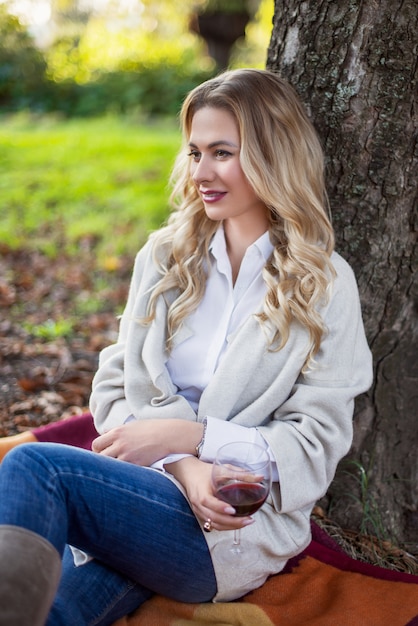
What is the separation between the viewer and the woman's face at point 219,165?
248 centimetres

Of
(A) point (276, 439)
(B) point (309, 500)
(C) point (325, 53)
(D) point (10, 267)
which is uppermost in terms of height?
(C) point (325, 53)

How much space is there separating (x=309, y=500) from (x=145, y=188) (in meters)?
6.54

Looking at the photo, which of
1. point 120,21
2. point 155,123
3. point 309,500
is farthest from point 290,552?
point 120,21

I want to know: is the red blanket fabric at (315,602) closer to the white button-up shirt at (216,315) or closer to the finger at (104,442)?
the finger at (104,442)

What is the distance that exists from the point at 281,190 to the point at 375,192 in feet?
1.68

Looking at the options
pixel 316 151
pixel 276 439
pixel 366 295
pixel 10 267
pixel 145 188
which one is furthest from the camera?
pixel 145 188

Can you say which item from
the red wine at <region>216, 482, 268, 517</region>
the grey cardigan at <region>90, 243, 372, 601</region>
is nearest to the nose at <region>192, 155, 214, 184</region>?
the grey cardigan at <region>90, 243, 372, 601</region>

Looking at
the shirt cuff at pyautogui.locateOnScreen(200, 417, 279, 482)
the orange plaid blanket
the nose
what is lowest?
the orange plaid blanket

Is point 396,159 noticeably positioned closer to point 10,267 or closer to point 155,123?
point 10,267

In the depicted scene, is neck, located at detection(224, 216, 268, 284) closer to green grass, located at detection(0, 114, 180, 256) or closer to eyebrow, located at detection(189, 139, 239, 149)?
eyebrow, located at detection(189, 139, 239, 149)

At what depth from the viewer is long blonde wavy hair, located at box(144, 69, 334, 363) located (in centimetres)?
245

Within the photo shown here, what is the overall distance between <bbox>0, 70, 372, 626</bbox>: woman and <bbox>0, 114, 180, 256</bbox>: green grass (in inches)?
139

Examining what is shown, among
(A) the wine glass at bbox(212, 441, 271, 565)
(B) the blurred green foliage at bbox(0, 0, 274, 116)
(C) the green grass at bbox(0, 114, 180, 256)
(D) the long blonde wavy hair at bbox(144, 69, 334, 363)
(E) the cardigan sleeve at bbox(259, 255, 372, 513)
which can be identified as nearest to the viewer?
(A) the wine glass at bbox(212, 441, 271, 565)

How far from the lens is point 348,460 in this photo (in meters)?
3.06
